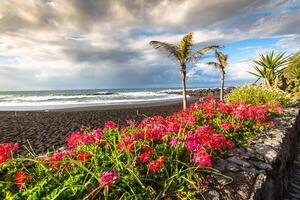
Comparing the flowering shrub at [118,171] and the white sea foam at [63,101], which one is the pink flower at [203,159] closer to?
the flowering shrub at [118,171]

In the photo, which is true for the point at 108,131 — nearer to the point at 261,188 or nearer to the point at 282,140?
the point at 261,188

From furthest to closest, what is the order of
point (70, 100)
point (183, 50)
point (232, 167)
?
1. point (70, 100)
2. point (183, 50)
3. point (232, 167)

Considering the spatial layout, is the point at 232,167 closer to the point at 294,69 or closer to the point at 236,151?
the point at 236,151

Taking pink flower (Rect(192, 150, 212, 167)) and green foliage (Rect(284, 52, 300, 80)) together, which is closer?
pink flower (Rect(192, 150, 212, 167))

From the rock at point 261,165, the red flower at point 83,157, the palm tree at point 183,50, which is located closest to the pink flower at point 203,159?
the rock at point 261,165

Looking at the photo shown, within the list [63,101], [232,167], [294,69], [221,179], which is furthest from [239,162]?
[63,101]

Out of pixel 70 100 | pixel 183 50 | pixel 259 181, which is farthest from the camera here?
pixel 70 100

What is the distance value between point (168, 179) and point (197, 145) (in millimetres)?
615

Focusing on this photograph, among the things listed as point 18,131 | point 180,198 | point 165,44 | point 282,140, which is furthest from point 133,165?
point 165,44

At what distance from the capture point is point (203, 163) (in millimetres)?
2363

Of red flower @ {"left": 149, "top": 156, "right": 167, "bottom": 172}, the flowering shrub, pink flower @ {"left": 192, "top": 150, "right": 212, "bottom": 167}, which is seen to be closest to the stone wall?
the flowering shrub

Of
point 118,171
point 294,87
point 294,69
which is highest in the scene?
point 294,69

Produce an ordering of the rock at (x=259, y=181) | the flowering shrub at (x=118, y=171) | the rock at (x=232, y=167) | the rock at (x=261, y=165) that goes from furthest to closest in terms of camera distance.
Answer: the rock at (x=261, y=165)
the rock at (x=232, y=167)
the rock at (x=259, y=181)
the flowering shrub at (x=118, y=171)

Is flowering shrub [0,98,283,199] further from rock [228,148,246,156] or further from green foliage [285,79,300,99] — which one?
green foliage [285,79,300,99]
